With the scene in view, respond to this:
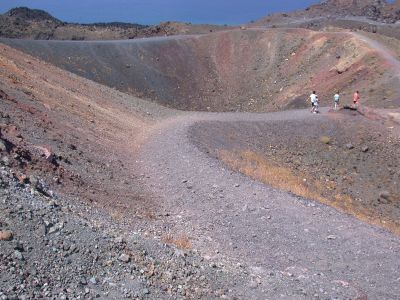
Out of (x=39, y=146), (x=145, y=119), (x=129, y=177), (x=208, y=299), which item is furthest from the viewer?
(x=145, y=119)

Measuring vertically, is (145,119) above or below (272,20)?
below

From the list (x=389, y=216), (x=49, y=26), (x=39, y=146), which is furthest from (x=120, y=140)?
(x=49, y=26)

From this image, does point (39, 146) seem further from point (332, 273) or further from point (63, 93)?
point (63, 93)

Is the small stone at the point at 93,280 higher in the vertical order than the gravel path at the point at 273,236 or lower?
higher

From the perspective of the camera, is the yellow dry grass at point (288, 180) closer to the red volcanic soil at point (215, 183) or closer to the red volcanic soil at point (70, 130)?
the red volcanic soil at point (215, 183)

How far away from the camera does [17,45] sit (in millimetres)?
42500

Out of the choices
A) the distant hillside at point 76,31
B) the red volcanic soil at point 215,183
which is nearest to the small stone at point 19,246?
the red volcanic soil at point 215,183

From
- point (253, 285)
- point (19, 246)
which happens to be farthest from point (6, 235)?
point (253, 285)

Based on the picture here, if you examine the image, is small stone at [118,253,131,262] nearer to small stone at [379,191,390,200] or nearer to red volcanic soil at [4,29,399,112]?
small stone at [379,191,390,200]

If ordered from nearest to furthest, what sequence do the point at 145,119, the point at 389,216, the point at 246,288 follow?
the point at 246,288 → the point at 389,216 → the point at 145,119

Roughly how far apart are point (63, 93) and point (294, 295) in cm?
1897

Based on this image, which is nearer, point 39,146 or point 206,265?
point 206,265

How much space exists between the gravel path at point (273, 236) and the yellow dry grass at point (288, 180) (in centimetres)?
246

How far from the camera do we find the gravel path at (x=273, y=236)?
9.50m
